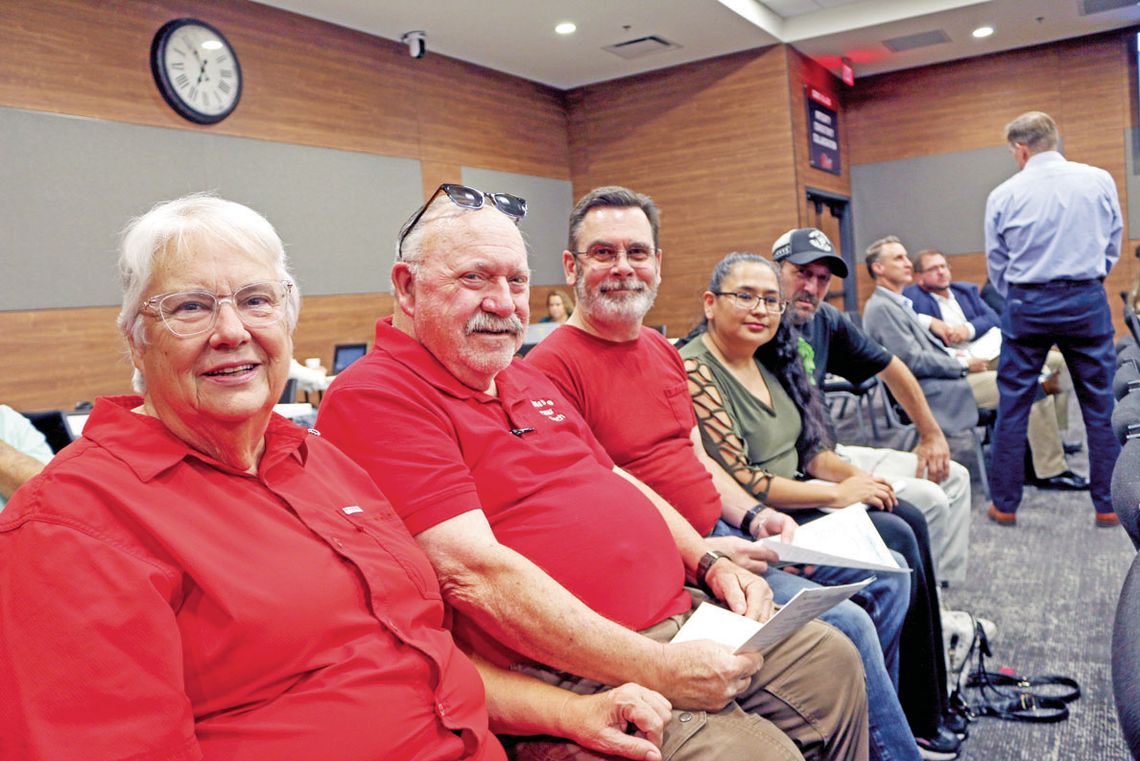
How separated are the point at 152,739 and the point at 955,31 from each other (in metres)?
8.53

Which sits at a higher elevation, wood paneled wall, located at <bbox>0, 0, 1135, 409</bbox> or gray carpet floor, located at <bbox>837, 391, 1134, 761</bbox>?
wood paneled wall, located at <bbox>0, 0, 1135, 409</bbox>

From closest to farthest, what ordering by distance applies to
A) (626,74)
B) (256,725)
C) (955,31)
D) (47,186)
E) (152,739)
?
(152,739) → (256,725) → (47,186) → (955,31) → (626,74)

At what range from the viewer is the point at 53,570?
916 mm

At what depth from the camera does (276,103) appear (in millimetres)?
5762

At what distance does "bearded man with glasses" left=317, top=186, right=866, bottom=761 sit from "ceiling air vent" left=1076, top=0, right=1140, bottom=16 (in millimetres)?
7566

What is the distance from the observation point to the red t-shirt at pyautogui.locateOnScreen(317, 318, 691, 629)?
142 cm

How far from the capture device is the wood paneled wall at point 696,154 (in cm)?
774

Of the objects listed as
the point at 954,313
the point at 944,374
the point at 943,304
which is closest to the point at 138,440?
the point at 944,374

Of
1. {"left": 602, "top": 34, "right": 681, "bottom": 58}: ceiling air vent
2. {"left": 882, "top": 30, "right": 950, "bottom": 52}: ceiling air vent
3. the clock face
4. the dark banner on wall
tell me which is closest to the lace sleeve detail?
the clock face

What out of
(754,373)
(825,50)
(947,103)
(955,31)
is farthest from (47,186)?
(947,103)

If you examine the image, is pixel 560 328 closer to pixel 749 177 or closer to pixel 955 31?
pixel 749 177

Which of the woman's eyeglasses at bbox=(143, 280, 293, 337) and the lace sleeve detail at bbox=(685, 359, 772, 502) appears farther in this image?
the lace sleeve detail at bbox=(685, 359, 772, 502)

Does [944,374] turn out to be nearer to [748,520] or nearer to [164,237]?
[748,520]

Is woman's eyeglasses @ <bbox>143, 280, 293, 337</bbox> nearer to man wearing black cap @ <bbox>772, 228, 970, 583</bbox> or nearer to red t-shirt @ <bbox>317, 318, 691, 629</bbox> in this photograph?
red t-shirt @ <bbox>317, 318, 691, 629</bbox>
